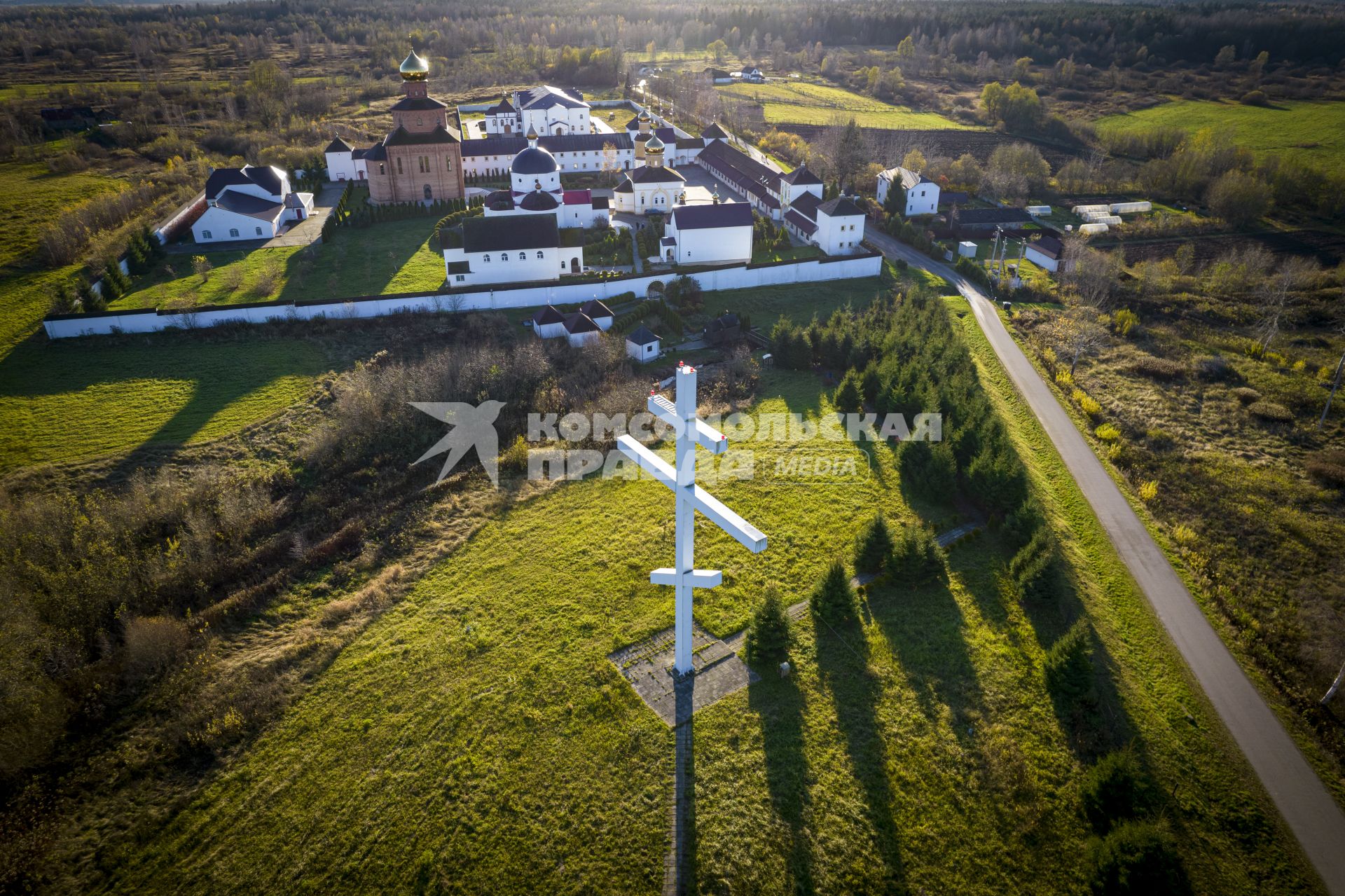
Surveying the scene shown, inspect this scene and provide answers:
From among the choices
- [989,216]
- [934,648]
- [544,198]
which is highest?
[544,198]

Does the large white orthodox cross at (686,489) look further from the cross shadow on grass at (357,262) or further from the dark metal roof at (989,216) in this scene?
the dark metal roof at (989,216)

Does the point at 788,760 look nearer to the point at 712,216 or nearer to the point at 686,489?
the point at 686,489

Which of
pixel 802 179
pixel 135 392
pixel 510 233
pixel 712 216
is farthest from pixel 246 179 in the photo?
pixel 802 179

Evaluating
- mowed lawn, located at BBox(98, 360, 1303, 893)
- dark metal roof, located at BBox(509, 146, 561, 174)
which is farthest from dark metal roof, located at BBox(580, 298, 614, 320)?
dark metal roof, located at BBox(509, 146, 561, 174)

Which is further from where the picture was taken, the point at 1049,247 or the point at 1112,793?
the point at 1049,247

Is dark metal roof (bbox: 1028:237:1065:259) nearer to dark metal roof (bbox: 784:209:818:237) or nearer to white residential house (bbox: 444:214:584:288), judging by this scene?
dark metal roof (bbox: 784:209:818:237)
